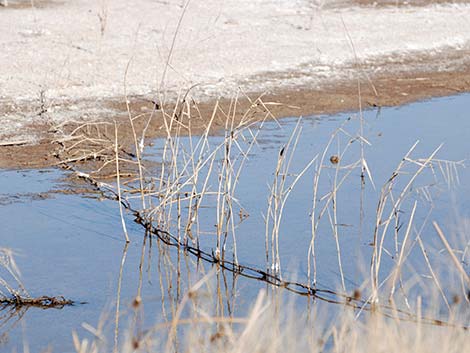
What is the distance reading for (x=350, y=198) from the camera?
6.50 meters

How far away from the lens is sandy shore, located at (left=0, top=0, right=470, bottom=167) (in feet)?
28.9

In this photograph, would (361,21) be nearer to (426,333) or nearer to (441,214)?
(441,214)

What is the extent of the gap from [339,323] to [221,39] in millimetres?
7227

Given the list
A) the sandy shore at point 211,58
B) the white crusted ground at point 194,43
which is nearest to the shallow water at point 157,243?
the sandy shore at point 211,58

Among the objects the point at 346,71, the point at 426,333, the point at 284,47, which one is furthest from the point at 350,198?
the point at 284,47

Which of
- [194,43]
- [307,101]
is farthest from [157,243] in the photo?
[194,43]

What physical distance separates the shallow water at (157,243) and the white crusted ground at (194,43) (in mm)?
1523

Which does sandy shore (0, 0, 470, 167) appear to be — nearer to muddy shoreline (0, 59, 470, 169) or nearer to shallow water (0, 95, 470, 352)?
muddy shoreline (0, 59, 470, 169)

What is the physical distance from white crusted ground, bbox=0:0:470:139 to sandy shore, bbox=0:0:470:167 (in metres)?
0.02

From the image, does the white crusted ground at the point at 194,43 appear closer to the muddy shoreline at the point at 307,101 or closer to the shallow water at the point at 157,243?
the muddy shoreline at the point at 307,101

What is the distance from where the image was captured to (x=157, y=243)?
5812 millimetres

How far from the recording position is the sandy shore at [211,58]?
28.9 ft

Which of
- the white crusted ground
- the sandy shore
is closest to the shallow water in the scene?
the sandy shore

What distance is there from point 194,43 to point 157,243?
5.59 metres
